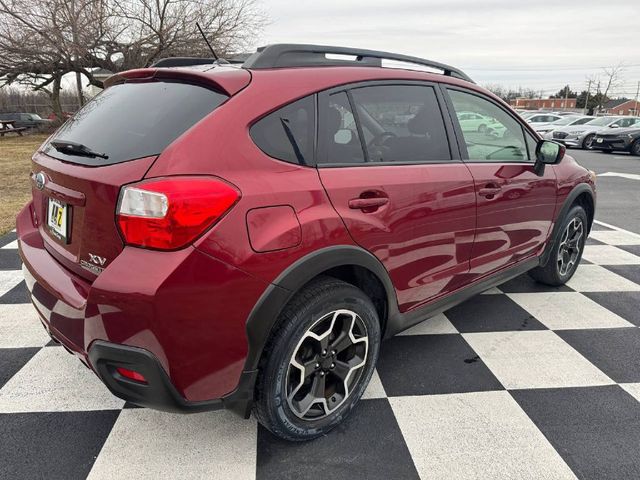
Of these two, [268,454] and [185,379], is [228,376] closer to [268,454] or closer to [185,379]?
[185,379]

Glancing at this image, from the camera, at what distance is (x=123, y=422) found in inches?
82.4

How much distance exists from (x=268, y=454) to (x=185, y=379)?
23.8 inches

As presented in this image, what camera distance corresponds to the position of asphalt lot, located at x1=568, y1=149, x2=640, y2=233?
247 inches

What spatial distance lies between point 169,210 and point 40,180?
0.91 m

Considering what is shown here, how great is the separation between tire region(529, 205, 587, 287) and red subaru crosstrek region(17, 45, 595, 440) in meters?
1.30

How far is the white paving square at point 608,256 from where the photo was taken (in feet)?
14.5

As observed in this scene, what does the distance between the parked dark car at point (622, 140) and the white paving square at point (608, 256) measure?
13837mm

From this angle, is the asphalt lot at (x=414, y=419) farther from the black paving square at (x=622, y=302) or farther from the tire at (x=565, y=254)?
the tire at (x=565, y=254)

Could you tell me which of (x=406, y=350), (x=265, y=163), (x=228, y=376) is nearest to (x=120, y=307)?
(x=228, y=376)

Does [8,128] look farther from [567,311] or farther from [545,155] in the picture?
[567,311]

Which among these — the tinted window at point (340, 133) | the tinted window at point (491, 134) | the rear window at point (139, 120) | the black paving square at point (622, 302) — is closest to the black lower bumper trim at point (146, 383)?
the rear window at point (139, 120)

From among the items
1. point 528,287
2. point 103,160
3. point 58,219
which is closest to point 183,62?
point 103,160

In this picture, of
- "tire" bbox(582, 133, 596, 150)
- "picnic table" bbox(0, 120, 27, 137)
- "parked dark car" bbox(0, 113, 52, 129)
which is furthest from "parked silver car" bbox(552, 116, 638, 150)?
"parked dark car" bbox(0, 113, 52, 129)

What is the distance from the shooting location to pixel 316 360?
196 centimetres
